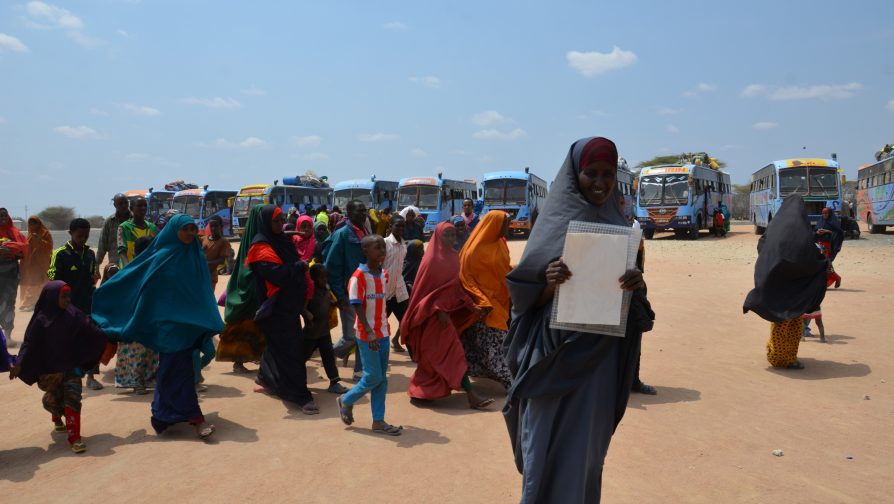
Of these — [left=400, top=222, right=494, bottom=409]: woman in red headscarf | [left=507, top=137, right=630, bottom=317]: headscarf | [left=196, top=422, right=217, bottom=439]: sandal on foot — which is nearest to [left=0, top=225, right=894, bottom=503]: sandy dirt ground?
[left=196, top=422, right=217, bottom=439]: sandal on foot

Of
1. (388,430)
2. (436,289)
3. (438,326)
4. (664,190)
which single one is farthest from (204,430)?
(664,190)

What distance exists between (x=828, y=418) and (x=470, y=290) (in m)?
2.88

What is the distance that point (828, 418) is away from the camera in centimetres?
518

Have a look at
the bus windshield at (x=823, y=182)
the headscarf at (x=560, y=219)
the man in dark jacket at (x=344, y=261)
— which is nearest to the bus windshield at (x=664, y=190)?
the bus windshield at (x=823, y=182)

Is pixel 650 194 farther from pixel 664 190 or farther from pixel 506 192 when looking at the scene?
pixel 506 192

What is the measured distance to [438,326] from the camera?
5.41 m

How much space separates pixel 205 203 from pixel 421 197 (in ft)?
33.6

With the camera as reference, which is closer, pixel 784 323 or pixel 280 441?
pixel 280 441

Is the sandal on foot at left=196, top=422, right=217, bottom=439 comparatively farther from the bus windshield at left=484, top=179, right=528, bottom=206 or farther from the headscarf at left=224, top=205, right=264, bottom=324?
the bus windshield at left=484, top=179, right=528, bottom=206

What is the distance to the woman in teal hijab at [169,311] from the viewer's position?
15.2ft

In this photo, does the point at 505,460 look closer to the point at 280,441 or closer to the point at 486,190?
the point at 280,441

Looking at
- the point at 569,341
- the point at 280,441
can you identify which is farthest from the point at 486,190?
the point at 569,341

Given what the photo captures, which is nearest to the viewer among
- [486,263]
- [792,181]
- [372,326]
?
[372,326]

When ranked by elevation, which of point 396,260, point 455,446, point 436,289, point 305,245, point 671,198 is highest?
point 671,198
